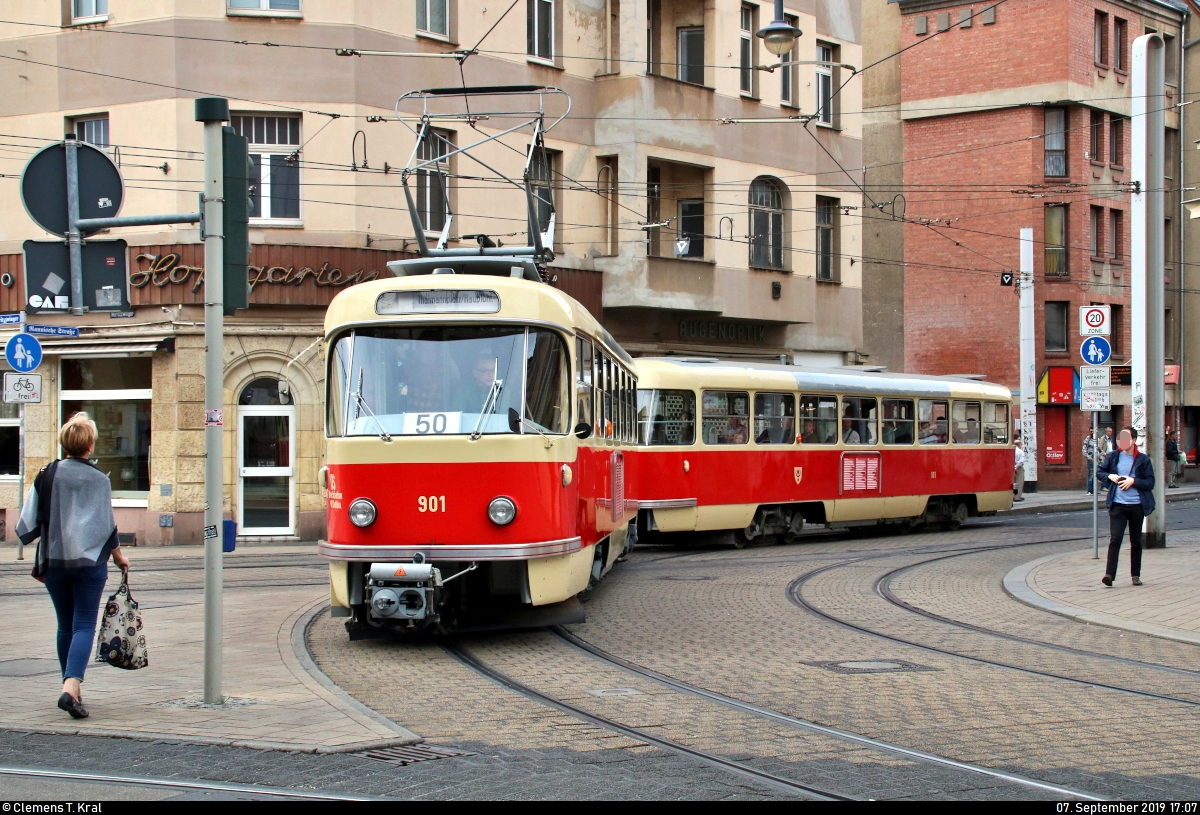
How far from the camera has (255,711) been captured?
7.94 metres

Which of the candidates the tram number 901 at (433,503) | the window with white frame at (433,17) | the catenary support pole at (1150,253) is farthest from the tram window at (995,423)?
the tram number 901 at (433,503)

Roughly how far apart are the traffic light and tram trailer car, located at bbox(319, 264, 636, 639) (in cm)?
246

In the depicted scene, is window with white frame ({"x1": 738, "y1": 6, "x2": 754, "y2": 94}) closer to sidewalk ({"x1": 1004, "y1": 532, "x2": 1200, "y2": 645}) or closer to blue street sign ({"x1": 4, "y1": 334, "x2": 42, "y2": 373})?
sidewalk ({"x1": 1004, "y1": 532, "x2": 1200, "y2": 645})

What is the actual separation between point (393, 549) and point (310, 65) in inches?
586

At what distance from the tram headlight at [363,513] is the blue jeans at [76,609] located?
9.16 feet

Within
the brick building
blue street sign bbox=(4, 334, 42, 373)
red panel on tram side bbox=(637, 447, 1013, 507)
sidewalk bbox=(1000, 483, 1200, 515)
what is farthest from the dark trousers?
the brick building

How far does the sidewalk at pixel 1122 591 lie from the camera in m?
12.5

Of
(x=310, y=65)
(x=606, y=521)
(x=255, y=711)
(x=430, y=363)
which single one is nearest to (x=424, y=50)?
(x=310, y=65)

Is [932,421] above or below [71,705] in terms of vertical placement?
above

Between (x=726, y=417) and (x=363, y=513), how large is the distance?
1109cm

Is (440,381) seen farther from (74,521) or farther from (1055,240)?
(1055,240)

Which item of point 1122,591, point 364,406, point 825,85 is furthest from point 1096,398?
point 825,85

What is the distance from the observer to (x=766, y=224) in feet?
98.8

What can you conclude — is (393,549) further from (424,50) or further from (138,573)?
(424,50)
